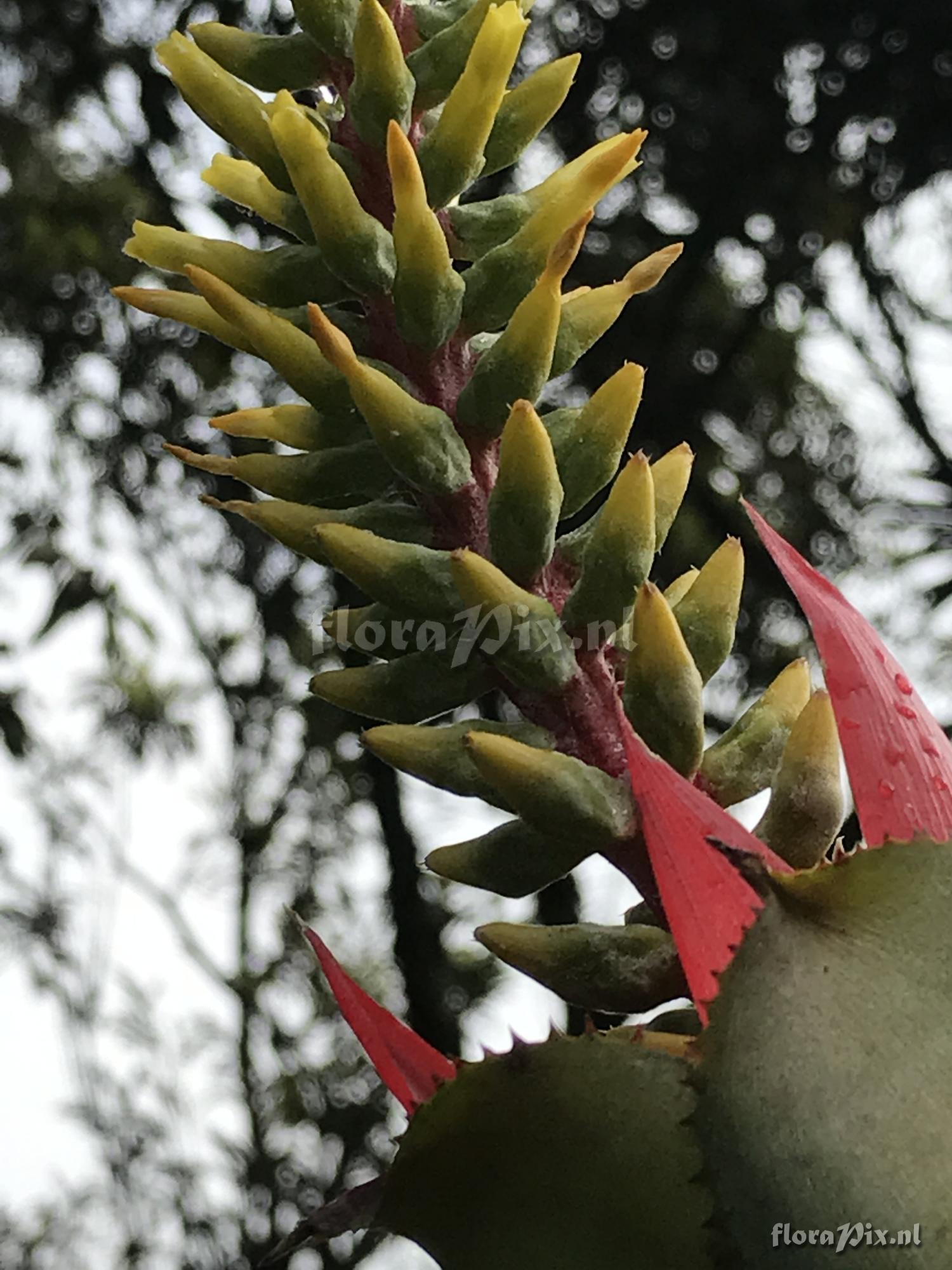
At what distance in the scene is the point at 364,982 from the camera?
250 centimetres

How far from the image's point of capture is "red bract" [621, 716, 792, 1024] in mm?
297

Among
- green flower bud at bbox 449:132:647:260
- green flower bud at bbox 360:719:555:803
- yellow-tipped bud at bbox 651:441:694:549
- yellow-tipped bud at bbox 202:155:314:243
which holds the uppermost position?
green flower bud at bbox 449:132:647:260

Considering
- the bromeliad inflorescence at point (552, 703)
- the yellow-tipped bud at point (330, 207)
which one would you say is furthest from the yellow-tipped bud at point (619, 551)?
the yellow-tipped bud at point (330, 207)

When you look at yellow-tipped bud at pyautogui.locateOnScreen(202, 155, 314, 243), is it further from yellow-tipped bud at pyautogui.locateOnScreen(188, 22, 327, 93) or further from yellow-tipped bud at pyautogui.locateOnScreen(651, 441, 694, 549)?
yellow-tipped bud at pyautogui.locateOnScreen(651, 441, 694, 549)

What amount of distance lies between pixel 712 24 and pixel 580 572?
200 cm

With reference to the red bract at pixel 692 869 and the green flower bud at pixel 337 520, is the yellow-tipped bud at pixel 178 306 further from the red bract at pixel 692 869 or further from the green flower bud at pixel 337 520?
the red bract at pixel 692 869

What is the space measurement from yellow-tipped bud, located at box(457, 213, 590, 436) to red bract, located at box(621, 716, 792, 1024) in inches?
5.3

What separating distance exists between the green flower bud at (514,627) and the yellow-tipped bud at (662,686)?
0.8 inches

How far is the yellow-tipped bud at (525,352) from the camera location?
0.38 m

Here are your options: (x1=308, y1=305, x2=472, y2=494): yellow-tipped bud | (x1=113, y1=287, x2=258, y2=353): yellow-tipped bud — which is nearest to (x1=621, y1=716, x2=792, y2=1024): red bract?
(x1=308, y1=305, x2=472, y2=494): yellow-tipped bud

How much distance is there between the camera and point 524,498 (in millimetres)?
368

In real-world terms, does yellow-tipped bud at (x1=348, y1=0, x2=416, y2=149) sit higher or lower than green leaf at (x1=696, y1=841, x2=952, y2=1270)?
higher

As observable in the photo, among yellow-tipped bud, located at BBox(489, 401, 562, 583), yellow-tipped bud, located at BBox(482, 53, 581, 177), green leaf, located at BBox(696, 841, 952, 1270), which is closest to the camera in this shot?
green leaf, located at BBox(696, 841, 952, 1270)

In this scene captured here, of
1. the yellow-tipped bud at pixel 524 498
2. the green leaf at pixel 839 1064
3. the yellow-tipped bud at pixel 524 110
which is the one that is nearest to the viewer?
the green leaf at pixel 839 1064
